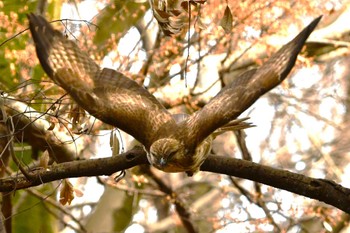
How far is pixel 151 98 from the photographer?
4.89 m

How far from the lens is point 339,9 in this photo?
9.02 meters

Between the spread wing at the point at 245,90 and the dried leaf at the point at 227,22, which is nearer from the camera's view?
the dried leaf at the point at 227,22

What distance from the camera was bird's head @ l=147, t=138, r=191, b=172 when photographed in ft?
15.0

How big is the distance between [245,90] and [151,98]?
2.57 ft

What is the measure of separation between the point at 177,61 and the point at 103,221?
2082 millimetres

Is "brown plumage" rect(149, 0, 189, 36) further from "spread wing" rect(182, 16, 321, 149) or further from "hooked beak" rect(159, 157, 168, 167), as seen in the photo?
"hooked beak" rect(159, 157, 168, 167)

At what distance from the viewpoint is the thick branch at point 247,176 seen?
12.9 ft

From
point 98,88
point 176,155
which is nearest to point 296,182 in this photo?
point 176,155

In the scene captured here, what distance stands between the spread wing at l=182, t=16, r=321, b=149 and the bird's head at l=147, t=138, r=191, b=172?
0.62 feet

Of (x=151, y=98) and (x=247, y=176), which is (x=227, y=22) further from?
(x=151, y=98)

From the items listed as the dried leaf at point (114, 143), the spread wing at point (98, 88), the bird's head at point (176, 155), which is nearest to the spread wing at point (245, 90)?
the bird's head at point (176, 155)

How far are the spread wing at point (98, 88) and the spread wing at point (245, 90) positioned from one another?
14.6 inches

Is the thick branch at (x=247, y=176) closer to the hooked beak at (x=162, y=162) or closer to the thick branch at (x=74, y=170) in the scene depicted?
the thick branch at (x=74, y=170)

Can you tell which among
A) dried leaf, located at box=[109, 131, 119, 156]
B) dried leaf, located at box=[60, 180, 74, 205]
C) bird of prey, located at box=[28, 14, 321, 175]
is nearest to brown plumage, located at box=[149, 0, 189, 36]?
bird of prey, located at box=[28, 14, 321, 175]
